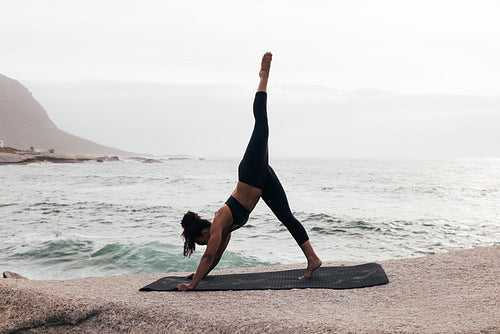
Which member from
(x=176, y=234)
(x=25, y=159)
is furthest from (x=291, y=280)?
(x=25, y=159)

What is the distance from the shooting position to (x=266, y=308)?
3.25m

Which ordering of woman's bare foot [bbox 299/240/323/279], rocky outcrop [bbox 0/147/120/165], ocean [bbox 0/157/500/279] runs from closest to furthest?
woman's bare foot [bbox 299/240/323/279] < ocean [bbox 0/157/500/279] < rocky outcrop [bbox 0/147/120/165]

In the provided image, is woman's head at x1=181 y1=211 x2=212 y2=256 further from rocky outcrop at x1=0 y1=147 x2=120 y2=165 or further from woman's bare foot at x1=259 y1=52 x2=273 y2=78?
rocky outcrop at x1=0 y1=147 x2=120 y2=165

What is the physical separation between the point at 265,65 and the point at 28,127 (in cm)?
17953

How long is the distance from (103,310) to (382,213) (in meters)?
14.2

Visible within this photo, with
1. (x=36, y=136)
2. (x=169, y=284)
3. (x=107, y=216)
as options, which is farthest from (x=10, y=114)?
(x=169, y=284)

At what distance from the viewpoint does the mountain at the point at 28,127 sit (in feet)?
488

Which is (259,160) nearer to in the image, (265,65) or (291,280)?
(265,65)

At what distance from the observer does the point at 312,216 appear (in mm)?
14250

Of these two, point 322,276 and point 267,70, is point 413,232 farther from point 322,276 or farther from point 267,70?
point 267,70

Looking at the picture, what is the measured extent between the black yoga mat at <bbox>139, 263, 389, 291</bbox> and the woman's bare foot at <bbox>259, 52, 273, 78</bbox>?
2.23 m

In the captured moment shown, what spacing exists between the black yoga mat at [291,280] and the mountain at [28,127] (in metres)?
160

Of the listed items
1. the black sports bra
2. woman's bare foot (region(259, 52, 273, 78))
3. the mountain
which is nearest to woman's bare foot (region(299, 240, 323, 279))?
the black sports bra

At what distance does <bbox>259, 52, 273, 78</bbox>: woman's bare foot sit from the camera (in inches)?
160
